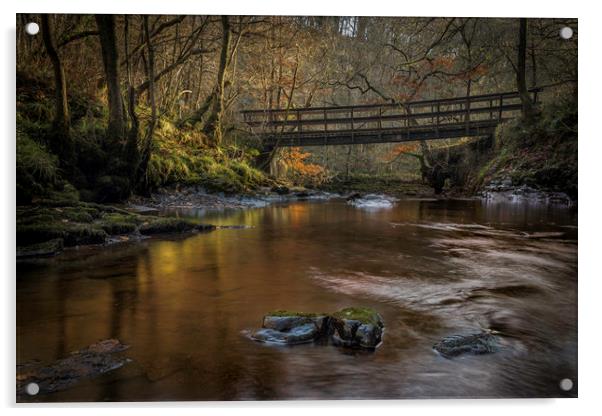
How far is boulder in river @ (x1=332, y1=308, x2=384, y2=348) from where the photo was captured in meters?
2.72

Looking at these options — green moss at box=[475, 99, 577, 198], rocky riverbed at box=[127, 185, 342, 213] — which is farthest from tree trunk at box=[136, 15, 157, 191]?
green moss at box=[475, 99, 577, 198]

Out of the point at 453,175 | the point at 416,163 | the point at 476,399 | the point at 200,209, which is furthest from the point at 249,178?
Result: the point at 476,399

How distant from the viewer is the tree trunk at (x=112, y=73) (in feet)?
13.3

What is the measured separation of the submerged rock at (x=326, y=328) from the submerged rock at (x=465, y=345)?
0.36 m

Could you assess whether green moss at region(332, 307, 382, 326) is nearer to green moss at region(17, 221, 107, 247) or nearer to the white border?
the white border

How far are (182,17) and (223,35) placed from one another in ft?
1.24

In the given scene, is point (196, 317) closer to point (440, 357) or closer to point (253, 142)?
point (440, 357)

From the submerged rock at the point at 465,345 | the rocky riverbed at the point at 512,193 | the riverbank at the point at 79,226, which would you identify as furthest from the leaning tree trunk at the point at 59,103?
the rocky riverbed at the point at 512,193

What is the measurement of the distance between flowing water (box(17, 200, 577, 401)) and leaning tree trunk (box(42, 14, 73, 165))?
957 mm

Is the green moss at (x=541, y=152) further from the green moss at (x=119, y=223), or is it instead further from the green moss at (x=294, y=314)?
the green moss at (x=119, y=223)

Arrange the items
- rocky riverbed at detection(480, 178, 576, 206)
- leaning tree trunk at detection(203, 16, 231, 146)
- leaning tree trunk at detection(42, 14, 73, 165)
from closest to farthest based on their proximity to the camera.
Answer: leaning tree trunk at detection(42, 14, 73, 165) < leaning tree trunk at detection(203, 16, 231, 146) < rocky riverbed at detection(480, 178, 576, 206)

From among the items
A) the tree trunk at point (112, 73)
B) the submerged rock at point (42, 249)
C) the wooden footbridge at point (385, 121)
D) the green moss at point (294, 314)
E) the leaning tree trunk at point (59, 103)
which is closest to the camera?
the green moss at point (294, 314)

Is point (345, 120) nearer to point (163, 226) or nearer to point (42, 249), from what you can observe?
point (163, 226)

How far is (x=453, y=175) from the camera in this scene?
5.17 metres
